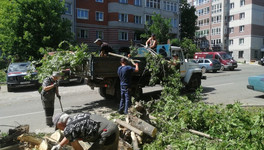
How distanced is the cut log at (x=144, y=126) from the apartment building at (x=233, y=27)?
5096 centimetres

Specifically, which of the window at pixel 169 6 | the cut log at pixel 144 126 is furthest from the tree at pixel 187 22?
the cut log at pixel 144 126

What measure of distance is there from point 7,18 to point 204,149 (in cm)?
2212

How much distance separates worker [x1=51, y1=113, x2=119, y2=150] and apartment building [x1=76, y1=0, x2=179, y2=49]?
30.4 m

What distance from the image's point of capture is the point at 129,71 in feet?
24.8

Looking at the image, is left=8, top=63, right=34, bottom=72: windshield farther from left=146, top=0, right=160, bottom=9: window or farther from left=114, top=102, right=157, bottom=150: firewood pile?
left=146, top=0, right=160, bottom=9: window

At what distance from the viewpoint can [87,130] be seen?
12.1ft

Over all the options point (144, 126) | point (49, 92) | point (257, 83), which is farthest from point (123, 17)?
point (144, 126)

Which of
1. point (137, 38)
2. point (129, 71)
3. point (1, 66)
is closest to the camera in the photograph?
point (129, 71)

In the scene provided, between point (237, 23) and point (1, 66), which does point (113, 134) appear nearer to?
point (1, 66)

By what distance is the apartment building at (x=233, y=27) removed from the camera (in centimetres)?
4906

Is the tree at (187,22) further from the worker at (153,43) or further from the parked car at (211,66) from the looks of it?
the worker at (153,43)

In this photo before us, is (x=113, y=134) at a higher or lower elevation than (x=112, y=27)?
lower

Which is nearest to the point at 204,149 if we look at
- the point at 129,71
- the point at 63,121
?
the point at 63,121

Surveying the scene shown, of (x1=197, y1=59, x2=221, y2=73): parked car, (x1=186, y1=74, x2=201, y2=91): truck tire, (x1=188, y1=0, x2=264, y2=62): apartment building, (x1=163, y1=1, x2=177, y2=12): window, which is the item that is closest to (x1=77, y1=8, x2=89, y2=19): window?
(x1=163, y1=1, x2=177, y2=12): window
